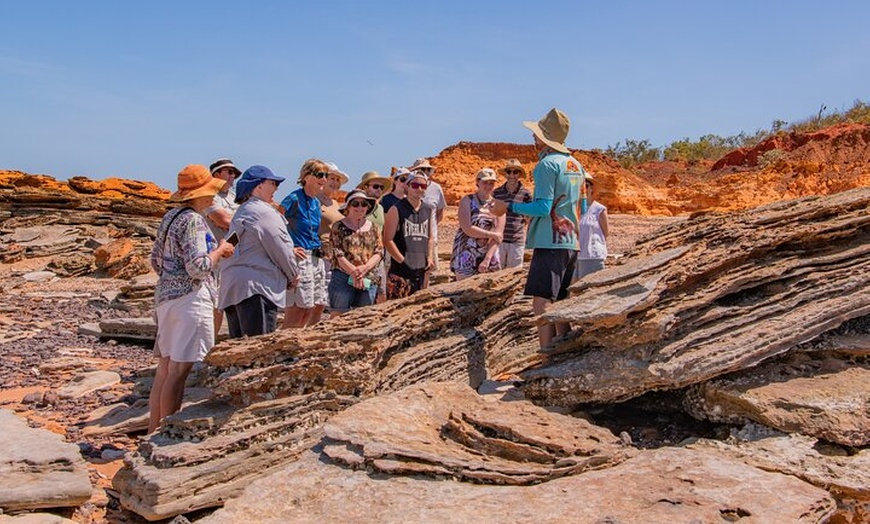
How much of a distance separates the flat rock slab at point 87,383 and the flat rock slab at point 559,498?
3.80 m

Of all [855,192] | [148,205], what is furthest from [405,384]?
[148,205]

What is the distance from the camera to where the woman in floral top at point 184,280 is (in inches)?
189

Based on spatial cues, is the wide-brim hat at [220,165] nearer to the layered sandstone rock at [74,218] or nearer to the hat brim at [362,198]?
the hat brim at [362,198]

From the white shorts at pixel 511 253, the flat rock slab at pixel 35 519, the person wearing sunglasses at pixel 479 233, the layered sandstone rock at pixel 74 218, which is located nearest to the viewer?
the flat rock slab at pixel 35 519

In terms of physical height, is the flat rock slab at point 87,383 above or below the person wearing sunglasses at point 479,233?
below

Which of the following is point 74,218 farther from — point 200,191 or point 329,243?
point 200,191

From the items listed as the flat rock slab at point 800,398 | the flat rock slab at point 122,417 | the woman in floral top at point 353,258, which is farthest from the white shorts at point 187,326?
the flat rock slab at point 800,398

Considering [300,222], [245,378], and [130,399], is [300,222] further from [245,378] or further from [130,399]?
[130,399]

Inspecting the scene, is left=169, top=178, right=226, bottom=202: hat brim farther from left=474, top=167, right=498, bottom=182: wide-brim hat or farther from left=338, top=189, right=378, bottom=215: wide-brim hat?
left=474, top=167, right=498, bottom=182: wide-brim hat

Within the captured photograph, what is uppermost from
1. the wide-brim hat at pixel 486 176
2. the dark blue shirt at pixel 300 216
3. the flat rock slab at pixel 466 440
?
the wide-brim hat at pixel 486 176

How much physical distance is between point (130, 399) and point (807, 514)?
5.47m

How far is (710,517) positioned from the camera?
351 cm

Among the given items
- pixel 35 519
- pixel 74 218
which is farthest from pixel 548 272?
pixel 74 218

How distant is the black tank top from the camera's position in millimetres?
6727
